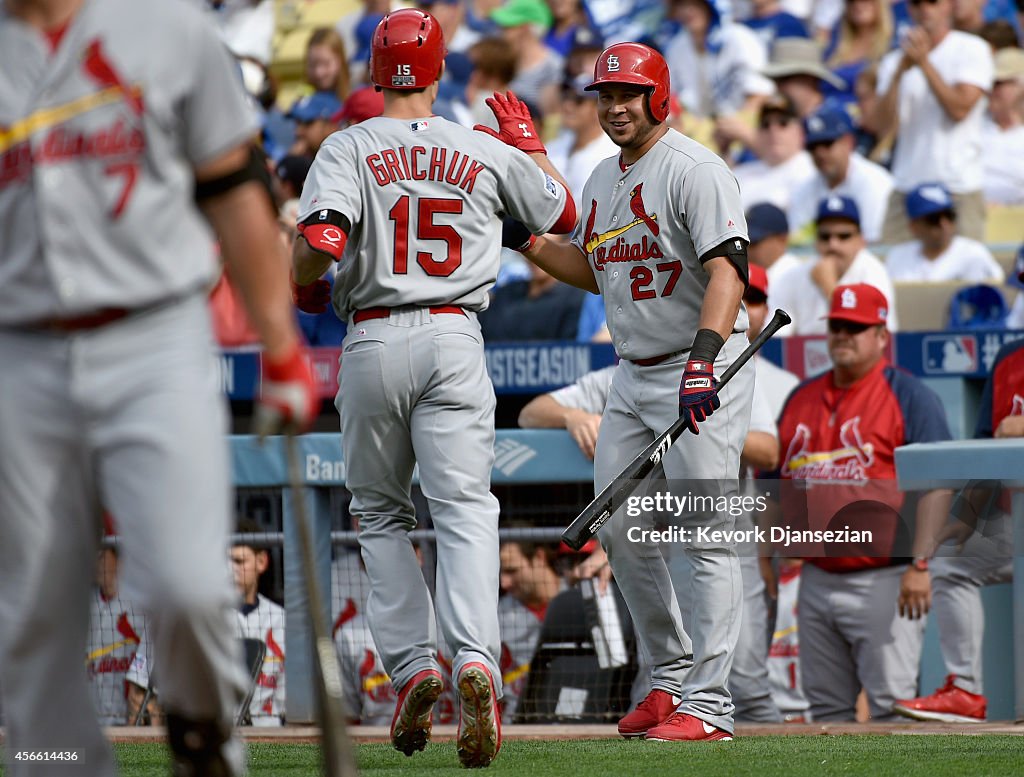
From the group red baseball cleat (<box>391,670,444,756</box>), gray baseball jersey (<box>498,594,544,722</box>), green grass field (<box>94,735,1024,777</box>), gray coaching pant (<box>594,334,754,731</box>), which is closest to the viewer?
green grass field (<box>94,735,1024,777</box>)

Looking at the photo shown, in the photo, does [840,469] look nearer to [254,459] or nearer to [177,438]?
[254,459]

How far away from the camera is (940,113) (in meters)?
10.6

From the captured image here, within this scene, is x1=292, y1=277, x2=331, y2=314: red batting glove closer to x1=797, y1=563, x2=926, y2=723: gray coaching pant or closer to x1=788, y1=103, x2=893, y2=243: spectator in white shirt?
x1=797, y1=563, x2=926, y2=723: gray coaching pant

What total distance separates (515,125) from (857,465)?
2.21m

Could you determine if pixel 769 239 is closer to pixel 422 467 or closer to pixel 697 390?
pixel 697 390

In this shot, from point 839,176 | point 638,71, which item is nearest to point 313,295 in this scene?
point 638,71

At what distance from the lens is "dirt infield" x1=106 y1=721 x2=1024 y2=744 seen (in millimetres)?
5898

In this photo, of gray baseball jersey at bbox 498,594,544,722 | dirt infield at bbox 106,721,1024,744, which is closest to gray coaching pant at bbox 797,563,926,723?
dirt infield at bbox 106,721,1024,744

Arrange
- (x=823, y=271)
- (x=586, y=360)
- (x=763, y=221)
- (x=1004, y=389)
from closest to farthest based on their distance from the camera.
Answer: (x=1004, y=389) → (x=586, y=360) → (x=823, y=271) → (x=763, y=221)

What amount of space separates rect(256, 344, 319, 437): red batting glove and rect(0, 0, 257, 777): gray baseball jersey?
0.10 meters

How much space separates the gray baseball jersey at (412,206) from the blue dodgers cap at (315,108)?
598 cm

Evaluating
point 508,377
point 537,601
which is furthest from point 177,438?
point 508,377

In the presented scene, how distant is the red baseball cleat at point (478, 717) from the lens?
15.6 feet

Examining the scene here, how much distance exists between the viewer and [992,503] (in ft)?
20.4
